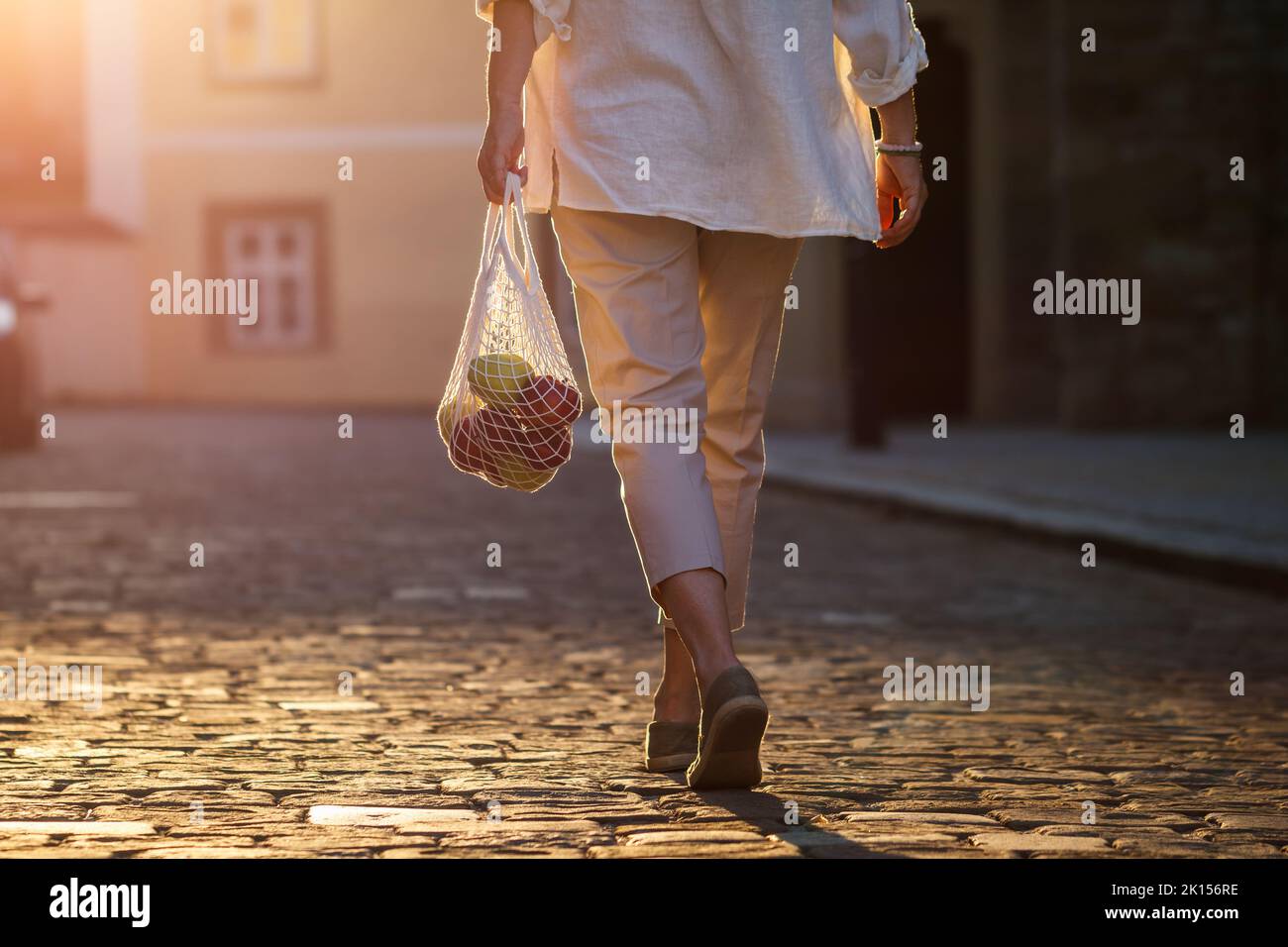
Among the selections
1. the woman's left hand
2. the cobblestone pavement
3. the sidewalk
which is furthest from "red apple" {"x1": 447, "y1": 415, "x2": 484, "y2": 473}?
the sidewalk

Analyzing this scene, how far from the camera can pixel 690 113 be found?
12.0ft

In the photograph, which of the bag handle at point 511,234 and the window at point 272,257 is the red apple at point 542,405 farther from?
the window at point 272,257

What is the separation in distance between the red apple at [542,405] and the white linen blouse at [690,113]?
322 millimetres

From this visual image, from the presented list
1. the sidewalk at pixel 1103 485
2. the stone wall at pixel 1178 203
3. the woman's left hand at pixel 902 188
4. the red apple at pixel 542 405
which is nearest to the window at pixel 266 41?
the sidewalk at pixel 1103 485

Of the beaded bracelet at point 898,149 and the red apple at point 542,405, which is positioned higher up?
the beaded bracelet at point 898,149

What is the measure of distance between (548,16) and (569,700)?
172cm

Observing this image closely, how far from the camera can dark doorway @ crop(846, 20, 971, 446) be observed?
20344mm

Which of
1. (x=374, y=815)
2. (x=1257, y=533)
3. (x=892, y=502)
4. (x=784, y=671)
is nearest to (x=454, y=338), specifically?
(x=892, y=502)

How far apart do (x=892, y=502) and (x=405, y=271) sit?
57.2ft

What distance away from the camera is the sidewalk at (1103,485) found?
7883 millimetres

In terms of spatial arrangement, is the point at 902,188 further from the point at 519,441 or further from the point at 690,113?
the point at 519,441

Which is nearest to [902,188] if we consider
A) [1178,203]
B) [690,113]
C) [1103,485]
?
[690,113]

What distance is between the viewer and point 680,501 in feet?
11.8
